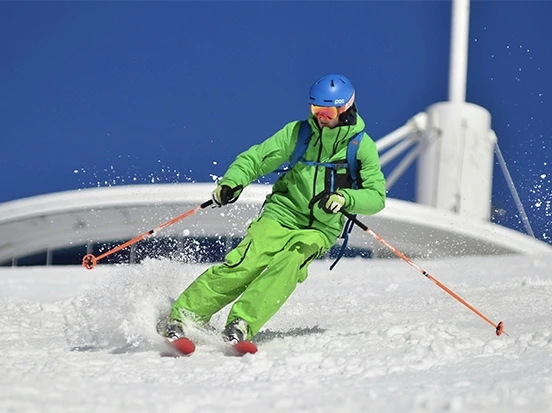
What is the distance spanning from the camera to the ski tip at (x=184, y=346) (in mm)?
4578

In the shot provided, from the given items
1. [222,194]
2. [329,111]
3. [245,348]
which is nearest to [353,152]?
[329,111]

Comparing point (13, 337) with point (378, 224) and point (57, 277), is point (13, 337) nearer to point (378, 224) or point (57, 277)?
point (57, 277)

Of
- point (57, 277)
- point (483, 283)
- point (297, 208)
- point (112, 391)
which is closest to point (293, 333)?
point (297, 208)

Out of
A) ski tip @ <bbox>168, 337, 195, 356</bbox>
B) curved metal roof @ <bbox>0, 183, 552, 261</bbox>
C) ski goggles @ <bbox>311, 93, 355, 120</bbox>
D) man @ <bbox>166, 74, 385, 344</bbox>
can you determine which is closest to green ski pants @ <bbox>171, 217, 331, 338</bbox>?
man @ <bbox>166, 74, 385, 344</bbox>

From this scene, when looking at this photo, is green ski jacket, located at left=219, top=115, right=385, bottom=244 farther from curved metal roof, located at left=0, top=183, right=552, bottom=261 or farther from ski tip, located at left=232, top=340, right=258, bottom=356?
curved metal roof, located at left=0, top=183, right=552, bottom=261

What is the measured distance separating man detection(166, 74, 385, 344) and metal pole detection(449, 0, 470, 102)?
25650 millimetres

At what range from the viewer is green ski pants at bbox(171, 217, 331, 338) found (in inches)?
193

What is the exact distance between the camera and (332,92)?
5152 mm

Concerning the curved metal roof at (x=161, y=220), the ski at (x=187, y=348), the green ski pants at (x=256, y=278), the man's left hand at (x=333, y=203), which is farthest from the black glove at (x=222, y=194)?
the curved metal roof at (x=161, y=220)

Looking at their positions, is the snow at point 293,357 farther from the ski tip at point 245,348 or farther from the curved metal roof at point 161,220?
the curved metal roof at point 161,220

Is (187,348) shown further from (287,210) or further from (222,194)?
(287,210)

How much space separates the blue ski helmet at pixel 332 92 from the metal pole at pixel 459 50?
25597 millimetres

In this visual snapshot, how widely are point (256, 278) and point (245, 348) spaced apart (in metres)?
0.54

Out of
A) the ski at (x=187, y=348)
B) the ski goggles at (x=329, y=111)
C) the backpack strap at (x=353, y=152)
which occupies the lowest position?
the ski at (x=187, y=348)
